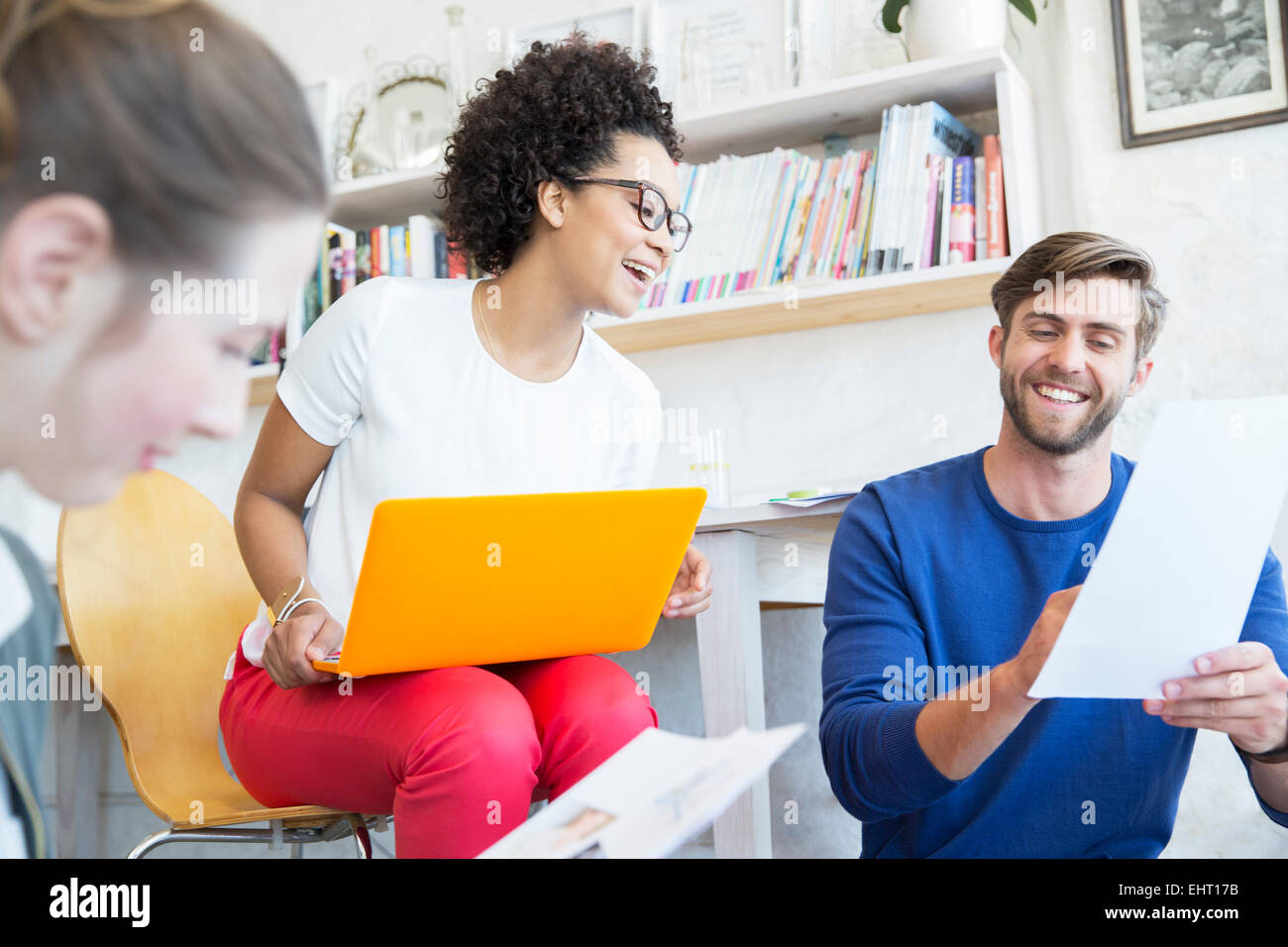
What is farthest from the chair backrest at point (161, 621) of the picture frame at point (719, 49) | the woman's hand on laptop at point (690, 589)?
the picture frame at point (719, 49)

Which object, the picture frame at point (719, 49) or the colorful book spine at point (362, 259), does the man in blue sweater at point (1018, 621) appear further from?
the colorful book spine at point (362, 259)

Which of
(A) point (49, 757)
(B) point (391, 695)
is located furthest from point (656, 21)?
A: (A) point (49, 757)

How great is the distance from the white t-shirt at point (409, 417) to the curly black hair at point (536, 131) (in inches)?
5.4

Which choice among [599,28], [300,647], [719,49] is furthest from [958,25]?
[300,647]

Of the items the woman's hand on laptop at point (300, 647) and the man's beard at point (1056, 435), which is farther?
the man's beard at point (1056, 435)

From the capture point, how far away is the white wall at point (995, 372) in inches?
74.4

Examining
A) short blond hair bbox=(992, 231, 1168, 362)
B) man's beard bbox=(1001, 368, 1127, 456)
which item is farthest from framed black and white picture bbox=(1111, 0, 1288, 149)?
man's beard bbox=(1001, 368, 1127, 456)

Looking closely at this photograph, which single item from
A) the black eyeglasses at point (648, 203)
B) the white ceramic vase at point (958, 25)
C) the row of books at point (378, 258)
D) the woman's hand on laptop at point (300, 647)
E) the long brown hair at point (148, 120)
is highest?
the white ceramic vase at point (958, 25)

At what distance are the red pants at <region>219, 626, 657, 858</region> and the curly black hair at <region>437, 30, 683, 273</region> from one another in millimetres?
563

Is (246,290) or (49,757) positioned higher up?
(246,290)
